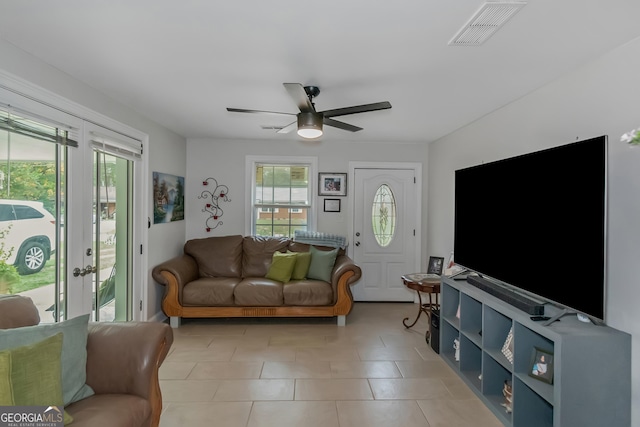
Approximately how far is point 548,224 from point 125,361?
2577 millimetres

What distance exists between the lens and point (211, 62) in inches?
92.0

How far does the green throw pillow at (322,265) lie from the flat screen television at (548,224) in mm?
Result: 1776

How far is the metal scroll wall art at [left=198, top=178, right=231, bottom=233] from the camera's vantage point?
16.5 ft

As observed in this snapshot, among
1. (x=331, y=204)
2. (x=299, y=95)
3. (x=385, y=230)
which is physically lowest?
(x=385, y=230)

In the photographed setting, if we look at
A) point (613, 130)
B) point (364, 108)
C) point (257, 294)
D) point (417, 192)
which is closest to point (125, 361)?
point (364, 108)

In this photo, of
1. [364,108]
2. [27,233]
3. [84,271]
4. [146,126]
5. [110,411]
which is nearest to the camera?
[110,411]

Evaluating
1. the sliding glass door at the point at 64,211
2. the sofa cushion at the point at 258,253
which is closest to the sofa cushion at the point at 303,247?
the sofa cushion at the point at 258,253

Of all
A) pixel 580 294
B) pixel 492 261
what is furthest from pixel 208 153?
pixel 580 294

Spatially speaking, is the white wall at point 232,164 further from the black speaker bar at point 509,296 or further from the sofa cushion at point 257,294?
the black speaker bar at point 509,296

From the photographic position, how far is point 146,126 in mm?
3809

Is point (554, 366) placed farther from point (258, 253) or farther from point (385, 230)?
point (258, 253)

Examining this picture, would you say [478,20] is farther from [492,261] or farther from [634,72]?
[492,261]

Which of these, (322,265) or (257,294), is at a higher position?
(322,265)

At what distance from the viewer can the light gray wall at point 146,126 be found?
219 centimetres
